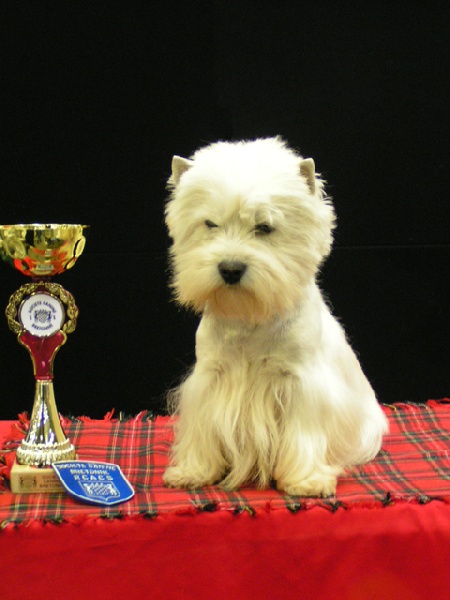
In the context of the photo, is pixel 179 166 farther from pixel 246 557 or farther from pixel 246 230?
pixel 246 557

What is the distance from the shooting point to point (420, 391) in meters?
3.40

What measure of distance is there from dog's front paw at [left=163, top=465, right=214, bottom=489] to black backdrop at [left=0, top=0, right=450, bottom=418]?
109cm

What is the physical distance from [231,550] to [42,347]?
0.71m

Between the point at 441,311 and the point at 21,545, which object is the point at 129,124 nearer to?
the point at 441,311

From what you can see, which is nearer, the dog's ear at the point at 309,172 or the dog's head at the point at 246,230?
the dog's head at the point at 246,230

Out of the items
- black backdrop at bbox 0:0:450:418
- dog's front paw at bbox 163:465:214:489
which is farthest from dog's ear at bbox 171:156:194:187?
black backdrop at bbox 0:0:450:418

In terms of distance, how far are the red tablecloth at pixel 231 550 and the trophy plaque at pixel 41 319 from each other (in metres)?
0.17

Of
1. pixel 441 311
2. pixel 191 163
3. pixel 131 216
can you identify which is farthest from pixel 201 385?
pixel 441 311

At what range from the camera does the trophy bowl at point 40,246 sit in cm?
218

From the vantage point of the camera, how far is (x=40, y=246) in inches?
86.4

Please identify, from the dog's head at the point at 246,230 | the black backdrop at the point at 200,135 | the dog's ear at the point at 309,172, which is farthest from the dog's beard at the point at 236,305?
the black backdrop at the point at 200,135

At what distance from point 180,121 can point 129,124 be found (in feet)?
0.58

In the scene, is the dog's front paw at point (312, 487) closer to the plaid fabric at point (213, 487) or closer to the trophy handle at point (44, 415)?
the plaid fabric at point (213, 487)

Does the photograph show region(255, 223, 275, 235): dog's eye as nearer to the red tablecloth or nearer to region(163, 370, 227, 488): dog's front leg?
region(163, 370, 227, 488): dog's front leg
